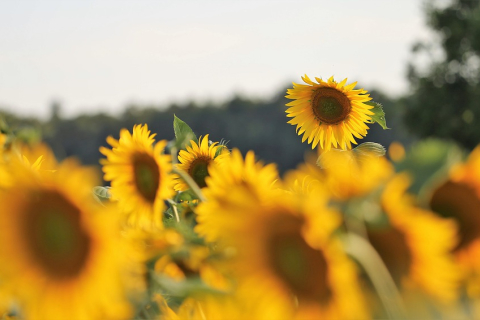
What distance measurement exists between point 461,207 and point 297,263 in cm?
12

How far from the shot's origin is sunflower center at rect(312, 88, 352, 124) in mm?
1657

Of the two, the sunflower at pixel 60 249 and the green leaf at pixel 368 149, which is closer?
the sunflower at pixel 60 249

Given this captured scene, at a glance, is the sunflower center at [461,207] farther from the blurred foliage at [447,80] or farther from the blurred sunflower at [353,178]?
the blurred foliage at [447,80]

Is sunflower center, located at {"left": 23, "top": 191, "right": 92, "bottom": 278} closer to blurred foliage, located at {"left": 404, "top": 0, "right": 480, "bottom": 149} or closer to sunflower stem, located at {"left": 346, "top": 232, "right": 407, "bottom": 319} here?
sunflower stem, located at {"left": 346, "top": 232, "right": 407, "bottom": 319}

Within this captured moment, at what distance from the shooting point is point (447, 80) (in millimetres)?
→ 25109

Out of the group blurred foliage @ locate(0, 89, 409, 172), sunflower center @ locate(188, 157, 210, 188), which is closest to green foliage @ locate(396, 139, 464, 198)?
sunflower center @ locate(188, 157, 210, 188)

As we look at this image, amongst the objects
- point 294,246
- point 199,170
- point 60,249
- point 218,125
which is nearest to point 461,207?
point 294,246

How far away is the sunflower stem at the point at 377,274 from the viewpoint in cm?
46

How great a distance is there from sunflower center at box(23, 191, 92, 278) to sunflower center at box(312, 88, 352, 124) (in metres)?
1.16

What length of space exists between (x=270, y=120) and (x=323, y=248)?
4438 cm

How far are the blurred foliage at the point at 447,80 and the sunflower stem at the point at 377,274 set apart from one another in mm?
24684

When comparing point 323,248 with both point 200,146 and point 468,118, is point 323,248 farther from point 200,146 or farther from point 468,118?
point 468,118

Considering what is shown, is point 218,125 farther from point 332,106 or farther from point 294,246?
point 294,246

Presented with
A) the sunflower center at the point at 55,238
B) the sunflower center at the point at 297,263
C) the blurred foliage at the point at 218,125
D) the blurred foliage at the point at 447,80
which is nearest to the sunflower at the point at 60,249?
the sunflower center at the point at 55,238
